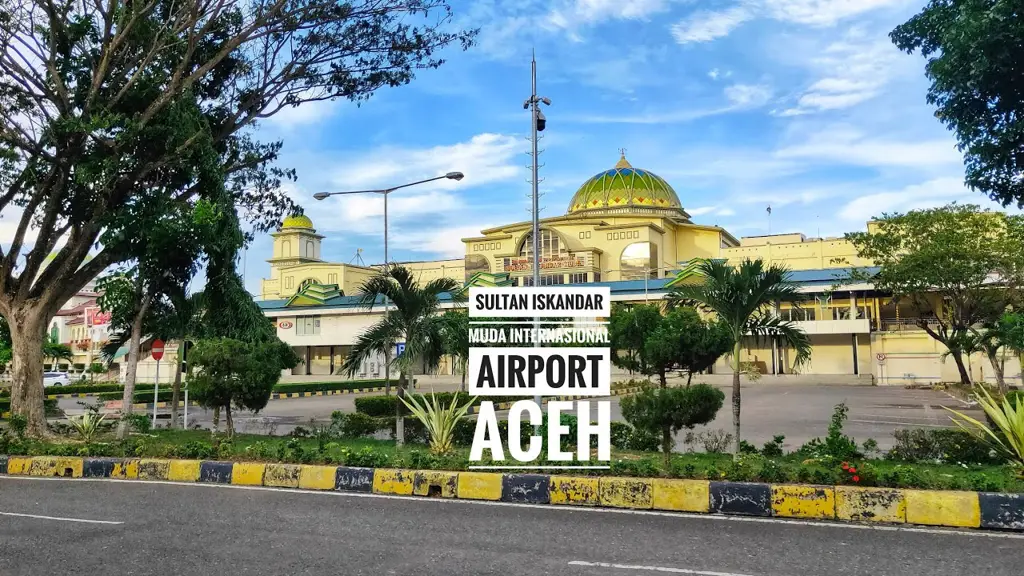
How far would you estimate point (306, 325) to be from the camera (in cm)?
6028

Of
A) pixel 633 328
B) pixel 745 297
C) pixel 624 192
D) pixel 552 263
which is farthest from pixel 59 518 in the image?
pixel 624 192

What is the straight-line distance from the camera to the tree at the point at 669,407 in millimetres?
9586

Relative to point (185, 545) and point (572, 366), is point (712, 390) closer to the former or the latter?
point (572, 366)

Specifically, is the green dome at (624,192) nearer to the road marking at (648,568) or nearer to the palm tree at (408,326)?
the palm tree at (408,326)

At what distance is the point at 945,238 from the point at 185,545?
33807 mm

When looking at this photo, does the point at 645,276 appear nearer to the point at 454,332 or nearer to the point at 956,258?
the point at 956,258

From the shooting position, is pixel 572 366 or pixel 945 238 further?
pixel 945 238

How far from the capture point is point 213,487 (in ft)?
32.4

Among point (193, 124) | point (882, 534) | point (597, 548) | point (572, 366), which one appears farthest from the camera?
point (193, 124)

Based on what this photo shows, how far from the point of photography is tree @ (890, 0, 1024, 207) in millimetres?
10836

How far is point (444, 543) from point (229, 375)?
27.3ft

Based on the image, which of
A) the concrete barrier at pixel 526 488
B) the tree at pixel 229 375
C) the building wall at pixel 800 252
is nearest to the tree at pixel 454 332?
the tree at pixel 229 375

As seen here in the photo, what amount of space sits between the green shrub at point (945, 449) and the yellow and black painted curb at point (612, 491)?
3.32m

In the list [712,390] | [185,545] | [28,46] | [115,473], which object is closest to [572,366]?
[712,390]
